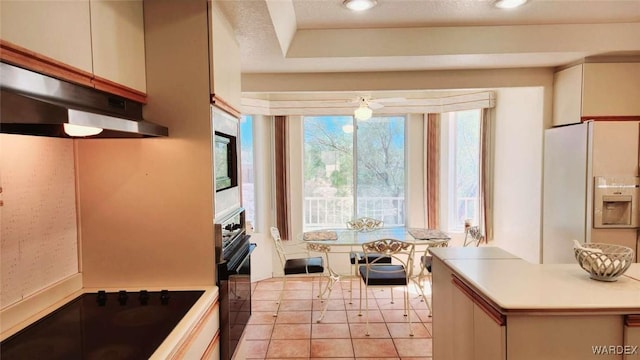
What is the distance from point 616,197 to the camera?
2.65 m

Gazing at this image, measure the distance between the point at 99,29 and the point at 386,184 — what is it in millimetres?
4059

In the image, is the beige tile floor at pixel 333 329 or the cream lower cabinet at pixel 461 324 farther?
the beige tile floor at pixel 333 329

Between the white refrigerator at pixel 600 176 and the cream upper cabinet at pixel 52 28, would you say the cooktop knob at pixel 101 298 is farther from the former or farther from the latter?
the white refrigerator at pixel 600 176

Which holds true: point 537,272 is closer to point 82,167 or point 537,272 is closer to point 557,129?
point 557,129

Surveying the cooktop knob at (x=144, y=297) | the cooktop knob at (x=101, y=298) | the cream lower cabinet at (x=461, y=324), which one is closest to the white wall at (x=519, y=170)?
the cream lower cabinet at (x=461, y=324)

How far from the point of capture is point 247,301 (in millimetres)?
A: 2289

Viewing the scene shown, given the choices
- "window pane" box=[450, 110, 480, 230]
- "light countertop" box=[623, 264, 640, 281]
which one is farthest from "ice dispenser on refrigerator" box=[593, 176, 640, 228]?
"window pane" box=[450, 110, 480, 230]

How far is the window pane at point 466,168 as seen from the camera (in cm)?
464

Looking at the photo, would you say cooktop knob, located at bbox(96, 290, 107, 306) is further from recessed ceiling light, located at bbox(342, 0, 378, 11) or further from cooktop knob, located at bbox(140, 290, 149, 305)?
recessed ceiling light, located at bbox(342, 0, 378, 11)

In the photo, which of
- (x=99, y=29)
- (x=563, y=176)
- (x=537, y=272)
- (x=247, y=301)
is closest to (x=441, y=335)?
(x=537, y=272)

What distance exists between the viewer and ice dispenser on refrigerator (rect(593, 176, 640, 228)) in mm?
2643

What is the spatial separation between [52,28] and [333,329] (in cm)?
302

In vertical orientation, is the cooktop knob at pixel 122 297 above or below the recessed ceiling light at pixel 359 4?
below

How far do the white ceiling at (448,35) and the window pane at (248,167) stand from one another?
182 cm
